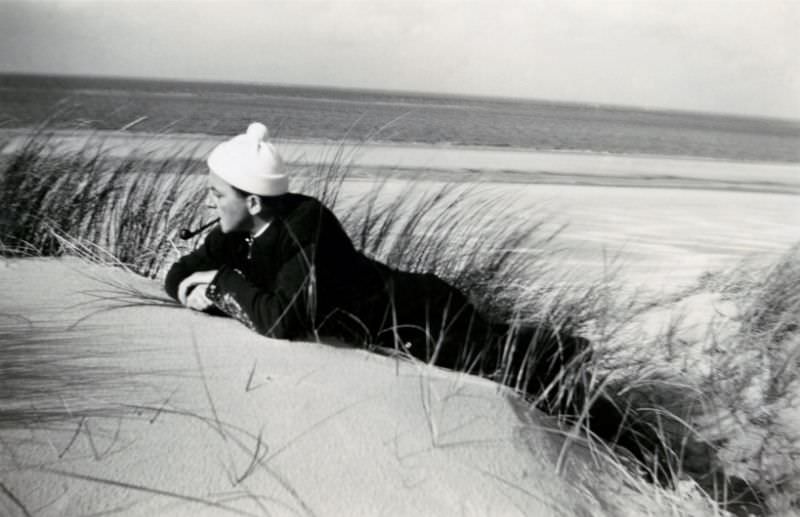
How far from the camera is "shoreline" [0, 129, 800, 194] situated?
250cm

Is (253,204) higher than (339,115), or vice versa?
(339,115)

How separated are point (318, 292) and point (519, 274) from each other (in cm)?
80

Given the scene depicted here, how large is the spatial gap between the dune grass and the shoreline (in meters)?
0.05

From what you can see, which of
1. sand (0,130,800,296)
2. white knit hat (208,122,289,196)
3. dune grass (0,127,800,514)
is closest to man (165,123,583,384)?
white knit hat (208,122,289,196)

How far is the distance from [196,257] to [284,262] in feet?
0.86

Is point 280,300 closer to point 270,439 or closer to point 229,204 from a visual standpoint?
point 229,204

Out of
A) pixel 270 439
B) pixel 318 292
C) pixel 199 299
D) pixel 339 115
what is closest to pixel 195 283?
pixel 199 299

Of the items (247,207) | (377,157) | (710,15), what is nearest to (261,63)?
(247,207)

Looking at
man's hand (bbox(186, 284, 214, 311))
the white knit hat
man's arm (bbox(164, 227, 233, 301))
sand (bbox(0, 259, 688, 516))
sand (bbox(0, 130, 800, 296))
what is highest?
the white knit hat

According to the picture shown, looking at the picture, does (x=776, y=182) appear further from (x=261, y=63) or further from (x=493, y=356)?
(x=261, y=63)

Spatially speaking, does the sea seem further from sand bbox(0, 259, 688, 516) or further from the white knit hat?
sand bbox(0, 259, 688, 516)

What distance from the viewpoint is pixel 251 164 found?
1.77 metres

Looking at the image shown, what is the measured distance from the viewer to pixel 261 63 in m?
1.92

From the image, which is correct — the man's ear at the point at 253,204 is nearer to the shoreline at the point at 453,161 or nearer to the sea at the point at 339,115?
the sea at the point at 339,115
